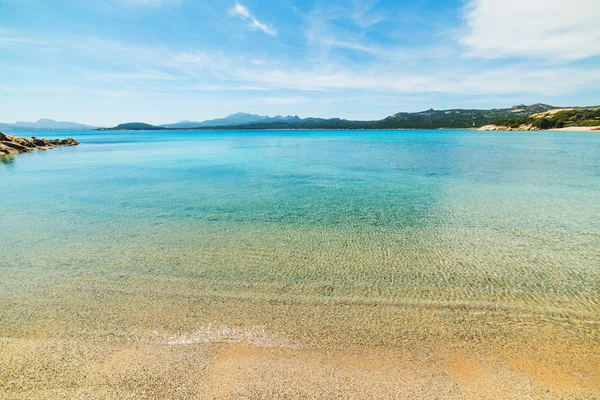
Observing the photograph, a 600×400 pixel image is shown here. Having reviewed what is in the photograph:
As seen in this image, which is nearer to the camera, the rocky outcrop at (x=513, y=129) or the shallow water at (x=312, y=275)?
the shallow water at (x=312, y=275)

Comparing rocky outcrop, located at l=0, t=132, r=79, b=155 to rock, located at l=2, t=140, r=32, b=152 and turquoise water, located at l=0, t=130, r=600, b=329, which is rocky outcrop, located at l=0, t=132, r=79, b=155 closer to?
rock, located at l=2, t=140, r=32, b=152

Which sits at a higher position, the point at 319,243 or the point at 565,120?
the point at 565,120

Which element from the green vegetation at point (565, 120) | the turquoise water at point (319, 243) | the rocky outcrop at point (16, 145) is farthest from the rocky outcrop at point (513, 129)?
the rocky outcrop at point (16, 145)

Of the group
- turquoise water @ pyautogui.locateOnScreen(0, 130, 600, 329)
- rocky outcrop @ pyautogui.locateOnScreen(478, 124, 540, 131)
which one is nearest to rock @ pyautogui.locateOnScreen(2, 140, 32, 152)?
turquoise water @ pyautogui.locateOnScreen(0, 130, 600, 329)

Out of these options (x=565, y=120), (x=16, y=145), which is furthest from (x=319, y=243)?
(x=565, y=120)

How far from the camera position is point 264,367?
4.72m

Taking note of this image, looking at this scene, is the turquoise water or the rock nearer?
the turquoise water

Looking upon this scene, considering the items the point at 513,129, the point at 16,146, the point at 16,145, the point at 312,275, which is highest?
the point at 513,129

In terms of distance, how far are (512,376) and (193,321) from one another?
5797 millimetres

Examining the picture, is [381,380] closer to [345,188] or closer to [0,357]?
[0,357]

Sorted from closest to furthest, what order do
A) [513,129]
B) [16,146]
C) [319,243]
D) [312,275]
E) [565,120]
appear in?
[312,275]
[319,243]
[16,146]
[565,120]
[513,129]

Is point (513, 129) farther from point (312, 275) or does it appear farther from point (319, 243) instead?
point (312, 275)

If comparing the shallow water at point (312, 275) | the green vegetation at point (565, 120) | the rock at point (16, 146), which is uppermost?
the green vegetation at point (565, 120)

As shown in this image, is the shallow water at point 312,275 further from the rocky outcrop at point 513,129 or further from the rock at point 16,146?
the rocky outcrop at point 513,129
